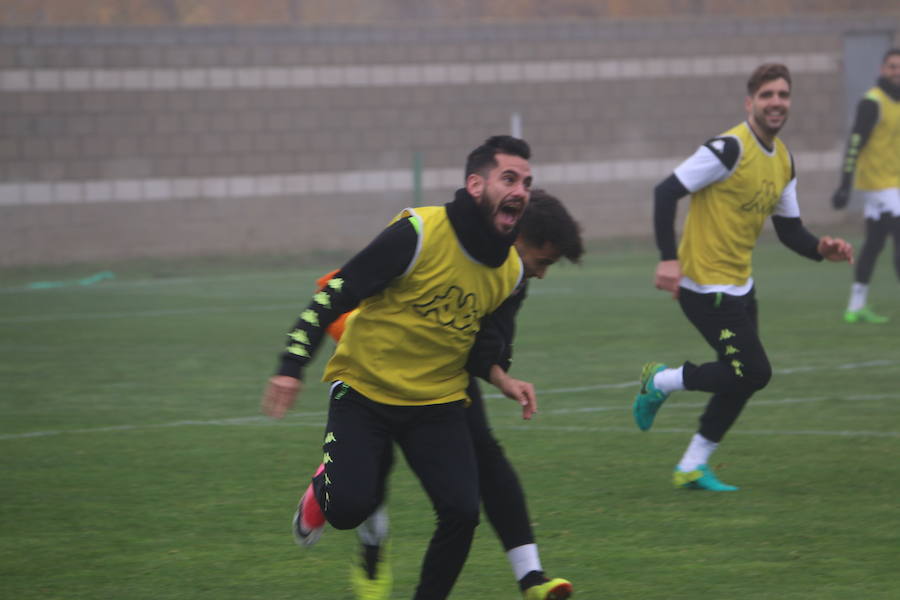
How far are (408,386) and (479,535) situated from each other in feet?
5.69

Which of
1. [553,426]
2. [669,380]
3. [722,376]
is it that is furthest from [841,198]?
[722,376]

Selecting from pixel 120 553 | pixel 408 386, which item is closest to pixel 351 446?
pixel 408 386

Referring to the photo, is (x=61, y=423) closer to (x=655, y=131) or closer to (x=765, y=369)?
(x=765, y=369)

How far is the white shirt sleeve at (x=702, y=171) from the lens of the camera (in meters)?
7.32

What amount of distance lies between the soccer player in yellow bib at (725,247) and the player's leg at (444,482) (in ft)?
7.98

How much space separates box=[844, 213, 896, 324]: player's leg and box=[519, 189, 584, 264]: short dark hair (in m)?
8.98

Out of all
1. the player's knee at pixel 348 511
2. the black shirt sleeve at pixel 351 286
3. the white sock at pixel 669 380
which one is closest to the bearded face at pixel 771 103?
the white sock at pixel 669 380

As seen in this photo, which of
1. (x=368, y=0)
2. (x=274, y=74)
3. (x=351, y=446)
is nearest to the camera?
(x=351, y=446)

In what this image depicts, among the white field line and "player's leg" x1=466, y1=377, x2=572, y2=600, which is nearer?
"player's leg" x1=466, y1=377, x2=572, y2=600

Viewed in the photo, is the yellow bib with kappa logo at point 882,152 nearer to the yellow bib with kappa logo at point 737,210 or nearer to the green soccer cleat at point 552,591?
the yellow bib with kappa logo at point 737,210

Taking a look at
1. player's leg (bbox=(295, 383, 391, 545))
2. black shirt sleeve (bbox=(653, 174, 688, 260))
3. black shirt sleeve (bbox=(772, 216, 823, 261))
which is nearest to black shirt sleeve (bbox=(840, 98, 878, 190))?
black shirt sleeve (bbox=(772, 216, 823, 261))

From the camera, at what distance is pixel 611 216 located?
89.3 ft

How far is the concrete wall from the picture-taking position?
23.9 m

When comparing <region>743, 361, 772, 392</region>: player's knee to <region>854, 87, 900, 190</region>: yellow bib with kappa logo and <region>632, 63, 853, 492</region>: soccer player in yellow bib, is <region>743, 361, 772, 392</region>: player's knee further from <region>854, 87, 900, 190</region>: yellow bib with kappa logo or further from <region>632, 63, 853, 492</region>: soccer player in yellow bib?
<region>854, 87, 900, 190</region>: yellow bib with kappa logo
